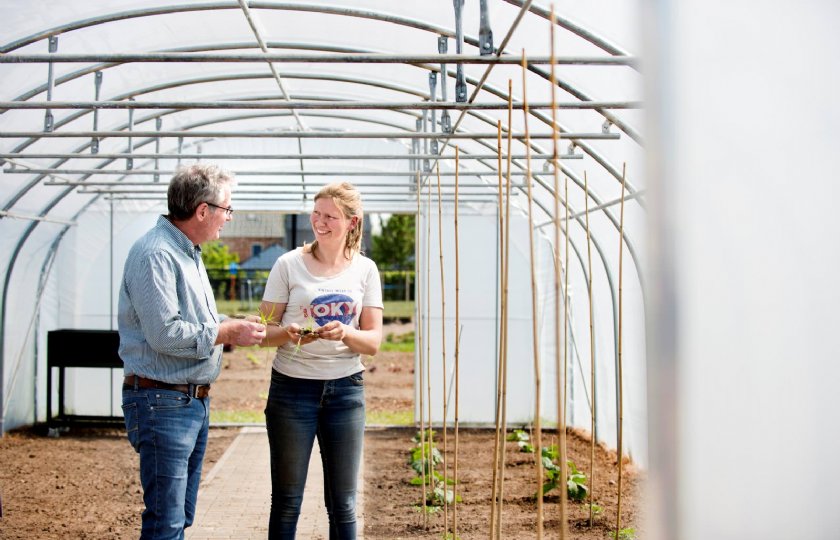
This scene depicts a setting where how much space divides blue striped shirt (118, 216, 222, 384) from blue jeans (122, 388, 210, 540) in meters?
0.08

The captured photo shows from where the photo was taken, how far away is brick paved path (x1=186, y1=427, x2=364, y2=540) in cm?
481

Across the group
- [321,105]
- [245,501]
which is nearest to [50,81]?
[321,105]

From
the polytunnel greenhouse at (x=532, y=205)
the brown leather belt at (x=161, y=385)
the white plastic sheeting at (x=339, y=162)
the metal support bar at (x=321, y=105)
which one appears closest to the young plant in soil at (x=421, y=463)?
the polytunnel greenhouse at (x=532, y=205)

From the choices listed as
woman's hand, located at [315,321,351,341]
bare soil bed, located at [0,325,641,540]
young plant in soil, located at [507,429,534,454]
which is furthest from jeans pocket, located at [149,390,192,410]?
young plant in soil, located at [507,429,534,454]

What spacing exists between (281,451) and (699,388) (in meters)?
2.02

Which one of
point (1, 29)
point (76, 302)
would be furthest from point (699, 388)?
point (76, 302)

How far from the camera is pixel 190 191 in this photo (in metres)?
2.80

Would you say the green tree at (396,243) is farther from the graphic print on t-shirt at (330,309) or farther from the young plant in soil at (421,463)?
the graphic print on t-shirt at (330,309)

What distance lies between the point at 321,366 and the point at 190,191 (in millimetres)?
826

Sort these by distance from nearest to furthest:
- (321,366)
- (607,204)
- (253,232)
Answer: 1. (321,366)
2. (607,204)
3. (253,232)

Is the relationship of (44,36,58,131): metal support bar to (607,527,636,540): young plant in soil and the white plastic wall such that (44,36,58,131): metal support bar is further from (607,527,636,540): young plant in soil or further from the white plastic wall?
(607,527,636,540): young plant in soil

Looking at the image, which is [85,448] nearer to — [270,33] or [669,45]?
[270,33]

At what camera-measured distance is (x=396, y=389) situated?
39.7ft

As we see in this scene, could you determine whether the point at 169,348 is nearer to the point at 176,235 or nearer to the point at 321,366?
the point at 176,235
